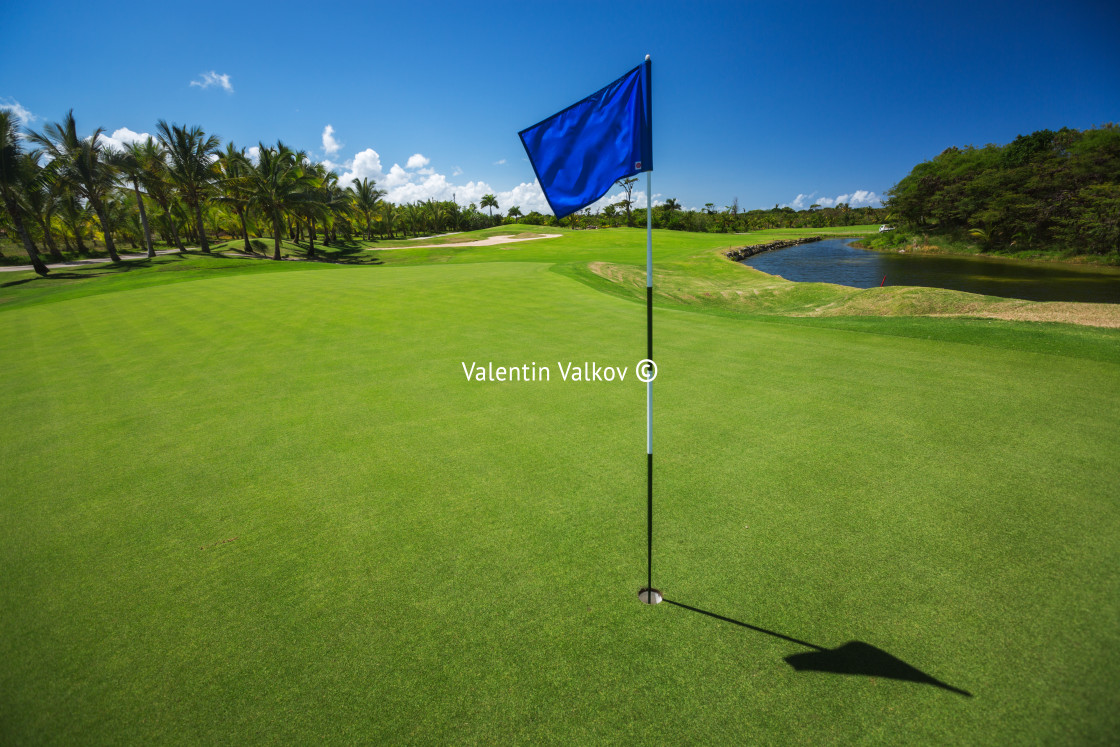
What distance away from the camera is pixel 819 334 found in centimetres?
1027

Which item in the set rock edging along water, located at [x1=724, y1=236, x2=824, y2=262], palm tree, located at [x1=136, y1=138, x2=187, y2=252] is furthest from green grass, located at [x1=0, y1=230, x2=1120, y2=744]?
rock edging along water, located at [x1=724, y1=236, x2=824, y2=262]

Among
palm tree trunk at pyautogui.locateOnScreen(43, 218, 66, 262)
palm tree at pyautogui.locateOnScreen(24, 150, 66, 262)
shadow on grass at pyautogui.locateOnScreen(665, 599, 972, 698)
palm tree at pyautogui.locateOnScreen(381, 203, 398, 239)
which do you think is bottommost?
shadow on grass at pyautogui.locateOnScreen(665, 599, 972, 698)

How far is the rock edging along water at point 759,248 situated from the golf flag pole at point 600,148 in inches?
1746

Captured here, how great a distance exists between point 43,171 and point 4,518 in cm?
4094

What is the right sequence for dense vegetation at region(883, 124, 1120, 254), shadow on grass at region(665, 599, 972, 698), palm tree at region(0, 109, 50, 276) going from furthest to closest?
dense vegetation at region(883, 124, 1120, 254) < palm tree at region(0, 109, 50, 276) < shadow on grass at region(665, 599, 972, 698)

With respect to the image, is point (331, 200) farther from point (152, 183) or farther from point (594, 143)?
point (594, 143)

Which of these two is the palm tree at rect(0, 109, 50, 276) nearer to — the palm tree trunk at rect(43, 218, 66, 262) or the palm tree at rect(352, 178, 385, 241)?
the palm tree trunk at rect(43, 218, 66, 262)

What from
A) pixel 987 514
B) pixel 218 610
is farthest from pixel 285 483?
pixel 987 514

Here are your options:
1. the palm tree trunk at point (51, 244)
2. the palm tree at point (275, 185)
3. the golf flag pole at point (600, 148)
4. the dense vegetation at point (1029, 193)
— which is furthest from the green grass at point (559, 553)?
the dense vegetation at point (1029, 193)

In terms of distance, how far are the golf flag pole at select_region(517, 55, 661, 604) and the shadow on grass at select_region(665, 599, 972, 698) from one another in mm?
985

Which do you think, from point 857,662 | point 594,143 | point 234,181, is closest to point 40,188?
point 234,181

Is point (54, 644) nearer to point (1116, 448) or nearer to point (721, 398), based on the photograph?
point (721, 398)

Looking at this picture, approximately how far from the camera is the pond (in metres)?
26.5

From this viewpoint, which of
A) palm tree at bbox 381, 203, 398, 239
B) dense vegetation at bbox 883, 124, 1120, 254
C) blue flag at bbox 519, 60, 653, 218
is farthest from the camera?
palm tree at bbox 381, 203, 398, 239
